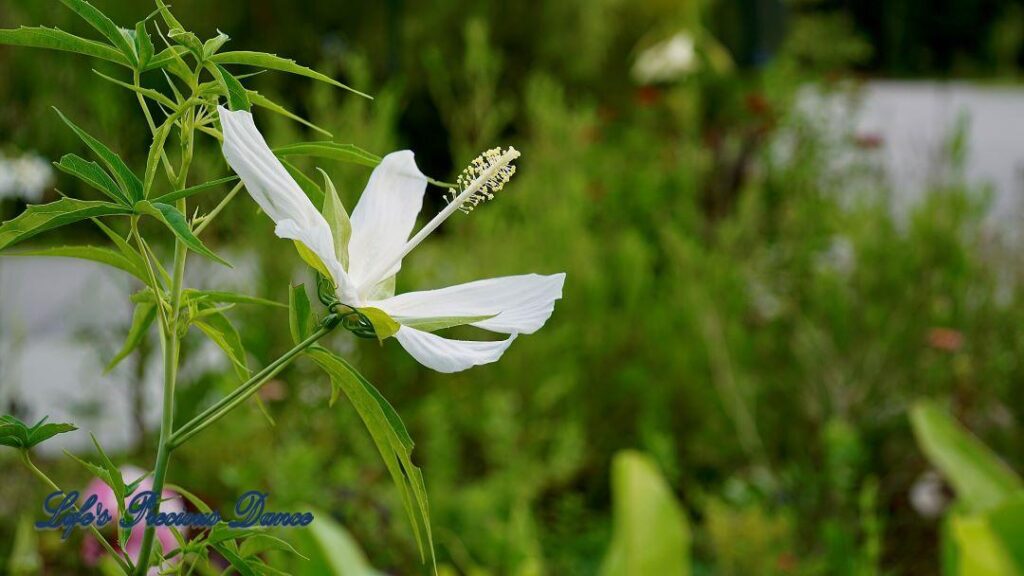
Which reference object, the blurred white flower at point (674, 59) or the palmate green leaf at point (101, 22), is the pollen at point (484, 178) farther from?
the blurred white flower at point (674, 59)

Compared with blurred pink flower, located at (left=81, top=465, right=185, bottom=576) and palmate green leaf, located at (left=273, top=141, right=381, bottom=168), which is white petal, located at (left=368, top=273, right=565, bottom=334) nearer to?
palmate green leaf, located at (left=273, top=141, right=381, bottom=168)

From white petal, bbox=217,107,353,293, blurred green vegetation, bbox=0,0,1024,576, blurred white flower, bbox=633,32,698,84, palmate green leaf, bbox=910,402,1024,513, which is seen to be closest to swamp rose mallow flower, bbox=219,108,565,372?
white petal, bbox=217,107,353,293

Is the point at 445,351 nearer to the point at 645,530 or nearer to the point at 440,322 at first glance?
the point at 440,322

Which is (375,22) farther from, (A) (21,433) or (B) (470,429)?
(A) (21,433)

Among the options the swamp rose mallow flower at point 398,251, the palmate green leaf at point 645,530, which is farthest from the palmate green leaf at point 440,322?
the palmate green leaf at point 645,530

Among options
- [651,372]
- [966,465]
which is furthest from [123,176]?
[651,372]

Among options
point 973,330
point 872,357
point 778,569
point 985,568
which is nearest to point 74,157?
point 985,568
